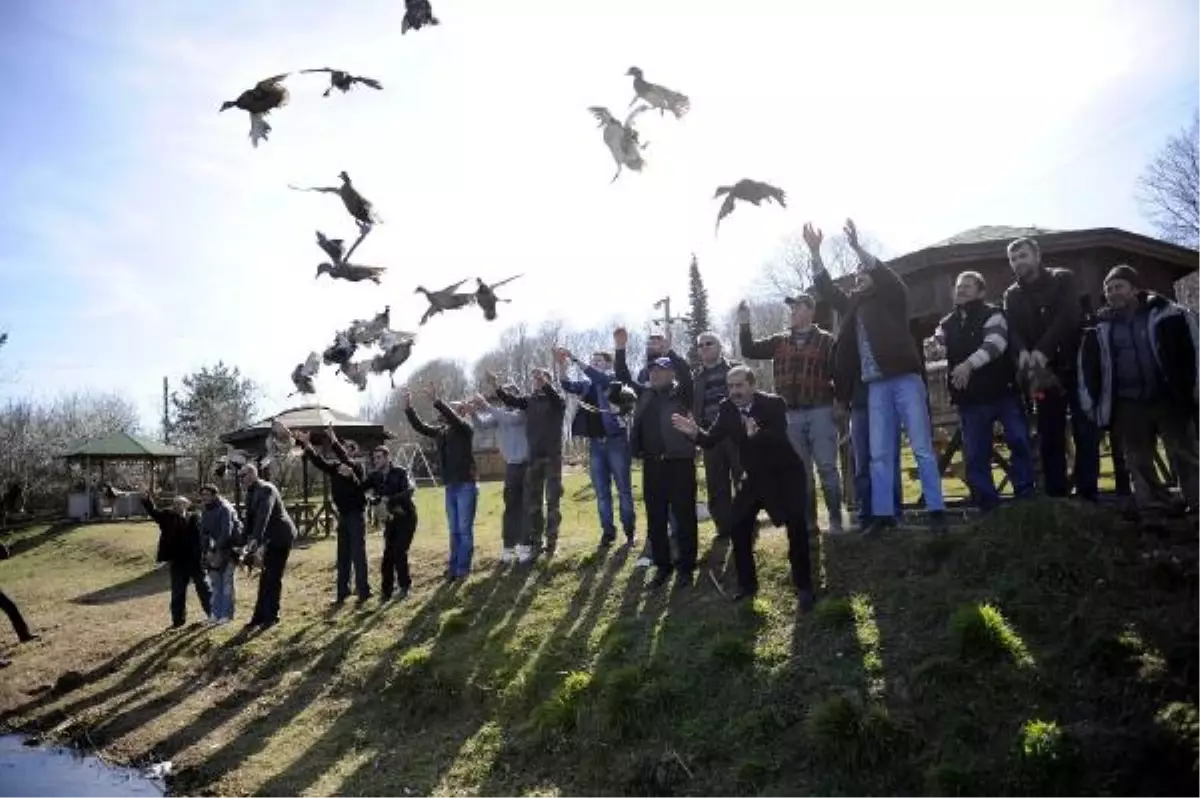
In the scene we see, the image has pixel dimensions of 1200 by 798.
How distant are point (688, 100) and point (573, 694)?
4.85 m

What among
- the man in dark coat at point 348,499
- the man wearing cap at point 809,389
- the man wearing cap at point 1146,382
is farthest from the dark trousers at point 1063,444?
the man in dark coat at point 348,499

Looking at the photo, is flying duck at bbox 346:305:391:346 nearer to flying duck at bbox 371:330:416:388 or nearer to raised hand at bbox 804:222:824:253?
flying duck at bbox 371:330:416:388

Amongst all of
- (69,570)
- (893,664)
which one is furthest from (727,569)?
(69,570)

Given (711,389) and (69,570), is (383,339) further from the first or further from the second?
(69,570)

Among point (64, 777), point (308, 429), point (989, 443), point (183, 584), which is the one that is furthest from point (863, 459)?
point (308, 429)

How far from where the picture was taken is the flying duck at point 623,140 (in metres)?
6.73

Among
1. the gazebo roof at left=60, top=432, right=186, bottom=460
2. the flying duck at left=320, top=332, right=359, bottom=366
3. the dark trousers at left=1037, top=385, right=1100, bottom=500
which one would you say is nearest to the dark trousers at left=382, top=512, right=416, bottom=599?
the flying duck at left=320, top=332, right=359, bottom=366

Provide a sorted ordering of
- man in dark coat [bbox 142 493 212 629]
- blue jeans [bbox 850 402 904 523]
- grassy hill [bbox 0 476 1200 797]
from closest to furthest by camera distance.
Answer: grassy hill [bbox 0 476 1200 797]
blue jeans [bbox 850 402 904 523]
man in dark coat [bbox 142 493 212 629]

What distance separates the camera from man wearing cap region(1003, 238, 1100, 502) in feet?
21.2

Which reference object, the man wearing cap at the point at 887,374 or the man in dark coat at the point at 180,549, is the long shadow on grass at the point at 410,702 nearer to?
the man wearing cap at the point at 887,374

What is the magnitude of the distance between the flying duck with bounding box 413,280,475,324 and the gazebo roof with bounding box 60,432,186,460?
99.3ft

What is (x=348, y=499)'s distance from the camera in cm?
1090

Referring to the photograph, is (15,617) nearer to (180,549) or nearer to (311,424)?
(180,549)

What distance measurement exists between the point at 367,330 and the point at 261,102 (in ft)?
7.84
